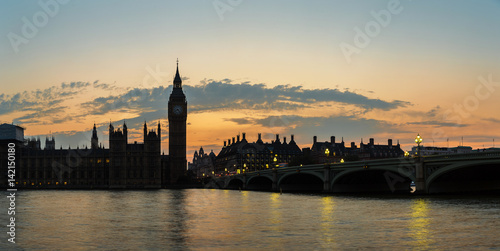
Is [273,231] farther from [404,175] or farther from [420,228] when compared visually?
[404,175]

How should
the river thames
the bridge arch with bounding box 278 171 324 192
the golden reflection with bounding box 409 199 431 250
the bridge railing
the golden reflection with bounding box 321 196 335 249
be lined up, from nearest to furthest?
the golden reflection with bounding box 409 199 431 250 < the river thames < the golden reflection with bounding box 321 196 335 249 < the bridge railing < the bridge arch with bounding box 278 171 324 192

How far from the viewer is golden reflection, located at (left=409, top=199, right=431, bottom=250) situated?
27484 mm

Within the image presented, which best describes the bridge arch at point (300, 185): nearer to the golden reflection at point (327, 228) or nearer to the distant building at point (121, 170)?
the golden reflection at point (327, 228)

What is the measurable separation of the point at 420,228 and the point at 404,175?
34588 millimetres

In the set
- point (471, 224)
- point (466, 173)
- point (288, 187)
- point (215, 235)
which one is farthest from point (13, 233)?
point (288, 187)

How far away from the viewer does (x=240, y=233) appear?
3375 cm

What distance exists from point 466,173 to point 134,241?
53.1 meters

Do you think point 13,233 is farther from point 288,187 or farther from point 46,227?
point 288,187

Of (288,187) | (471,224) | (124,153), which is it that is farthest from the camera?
(124,153)

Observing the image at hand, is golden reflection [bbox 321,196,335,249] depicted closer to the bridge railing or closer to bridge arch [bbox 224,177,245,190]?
the bridge railing

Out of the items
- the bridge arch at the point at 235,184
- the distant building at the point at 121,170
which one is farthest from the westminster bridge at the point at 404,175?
the distant building at the point at 121,170

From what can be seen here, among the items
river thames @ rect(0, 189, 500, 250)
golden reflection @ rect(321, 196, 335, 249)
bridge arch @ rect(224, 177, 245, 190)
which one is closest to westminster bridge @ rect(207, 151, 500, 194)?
river thames @ rect(0, 189, 500, 250)

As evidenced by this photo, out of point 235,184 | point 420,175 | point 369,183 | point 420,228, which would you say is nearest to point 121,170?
point 235,184

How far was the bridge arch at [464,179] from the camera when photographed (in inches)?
2502
